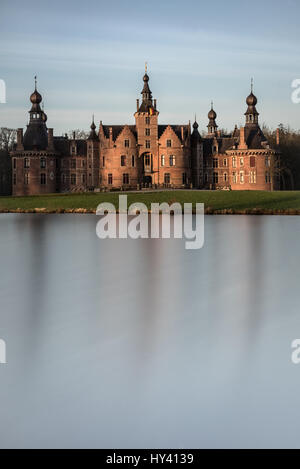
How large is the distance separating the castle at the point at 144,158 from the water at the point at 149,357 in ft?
184

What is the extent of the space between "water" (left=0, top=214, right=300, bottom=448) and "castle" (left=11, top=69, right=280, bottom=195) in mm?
56042

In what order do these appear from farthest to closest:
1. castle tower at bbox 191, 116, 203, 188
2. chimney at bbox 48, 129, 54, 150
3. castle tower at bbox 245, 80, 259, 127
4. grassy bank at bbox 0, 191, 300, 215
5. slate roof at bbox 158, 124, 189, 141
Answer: castle tower at bbox 245, 80, 259, 127
castle tower at bbox 191, 116, 203, 188
chimney at bbox 48, 129, 54, 150
slate roof at bbox 158, 124, 189, 141
grassy bank at bbox 0, 191, 300, 215

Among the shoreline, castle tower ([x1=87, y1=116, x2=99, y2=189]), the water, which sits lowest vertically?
the water

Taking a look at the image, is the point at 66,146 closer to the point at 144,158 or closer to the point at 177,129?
the point at 144,158

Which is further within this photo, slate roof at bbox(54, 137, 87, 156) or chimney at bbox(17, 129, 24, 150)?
slate roof at bbox(54, 137, 87, 156)

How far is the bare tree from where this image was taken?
82.5 meters

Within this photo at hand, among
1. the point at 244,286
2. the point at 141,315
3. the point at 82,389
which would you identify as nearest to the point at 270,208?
the point at 244,286

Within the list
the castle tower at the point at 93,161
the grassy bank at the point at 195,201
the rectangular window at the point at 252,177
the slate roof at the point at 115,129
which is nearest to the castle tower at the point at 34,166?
the castle tower at the point at 93,161

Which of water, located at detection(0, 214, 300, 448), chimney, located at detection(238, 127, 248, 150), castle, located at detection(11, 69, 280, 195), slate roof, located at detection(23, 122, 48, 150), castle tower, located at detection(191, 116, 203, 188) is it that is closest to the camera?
water, located at detection(0, 214, 300, 448)

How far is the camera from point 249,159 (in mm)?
71812

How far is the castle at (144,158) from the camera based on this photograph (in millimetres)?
70750

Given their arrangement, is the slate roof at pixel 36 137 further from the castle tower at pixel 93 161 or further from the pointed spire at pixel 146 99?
the pointed spire at pixel 146 99

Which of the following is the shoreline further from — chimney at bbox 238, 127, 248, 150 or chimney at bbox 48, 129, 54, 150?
chimney at bbox 238, 127, 248, 150

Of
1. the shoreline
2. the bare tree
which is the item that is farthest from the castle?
the shoreline
